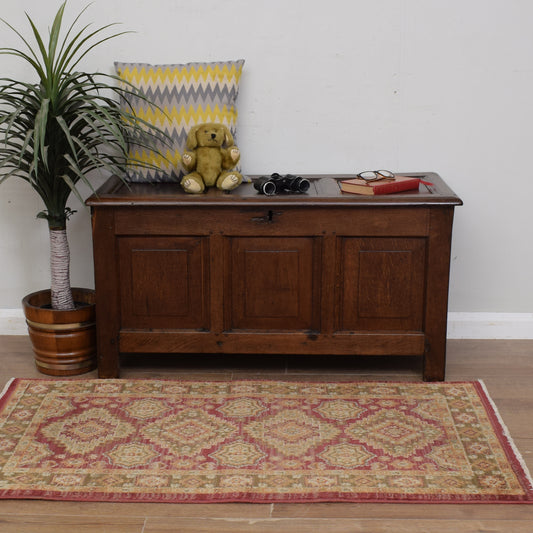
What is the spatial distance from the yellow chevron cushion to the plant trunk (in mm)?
415

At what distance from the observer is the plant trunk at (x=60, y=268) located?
335cm

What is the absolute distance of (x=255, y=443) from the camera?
2.81 meters

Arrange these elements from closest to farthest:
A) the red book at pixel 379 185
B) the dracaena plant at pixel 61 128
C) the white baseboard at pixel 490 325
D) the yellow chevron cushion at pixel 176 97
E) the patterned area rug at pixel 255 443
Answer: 1. the patterned area rug at pixel 255 443
2. the dracaena plant at pixel 61 128
3. the red book at pixel 379 185
4. the yellow chevron cushion at pixel 176 97
5. the white baseboard at pixel 490 325

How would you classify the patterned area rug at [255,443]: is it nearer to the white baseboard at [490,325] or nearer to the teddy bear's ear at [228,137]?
the white baseboard at [490,325]

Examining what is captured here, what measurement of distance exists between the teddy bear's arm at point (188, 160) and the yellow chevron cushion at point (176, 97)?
0.40ft

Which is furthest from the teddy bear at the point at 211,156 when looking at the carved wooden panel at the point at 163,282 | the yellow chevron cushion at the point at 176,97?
the carved wooden panel at the point at 163,282

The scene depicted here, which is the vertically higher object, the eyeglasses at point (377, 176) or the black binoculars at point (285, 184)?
the eyeglasses at point (377, 176)

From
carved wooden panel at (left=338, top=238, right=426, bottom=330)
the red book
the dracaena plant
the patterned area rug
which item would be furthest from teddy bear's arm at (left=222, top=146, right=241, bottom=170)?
the patterned area rug

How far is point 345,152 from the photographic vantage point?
3.64 meters

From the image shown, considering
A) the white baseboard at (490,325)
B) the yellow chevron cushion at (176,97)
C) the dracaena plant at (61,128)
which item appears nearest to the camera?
the dracaena plant at (61,128)

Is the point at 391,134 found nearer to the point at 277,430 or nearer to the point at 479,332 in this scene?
the point at 479,332

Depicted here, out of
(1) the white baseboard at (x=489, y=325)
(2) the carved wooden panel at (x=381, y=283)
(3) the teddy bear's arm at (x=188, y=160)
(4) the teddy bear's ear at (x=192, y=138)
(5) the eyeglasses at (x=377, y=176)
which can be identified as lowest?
(1) the white baseboard at (x=489, y=325)

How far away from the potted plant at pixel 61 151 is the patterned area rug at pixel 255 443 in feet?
0.59

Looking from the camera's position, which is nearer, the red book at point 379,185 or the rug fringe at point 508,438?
the rug fringe at point 508,438
